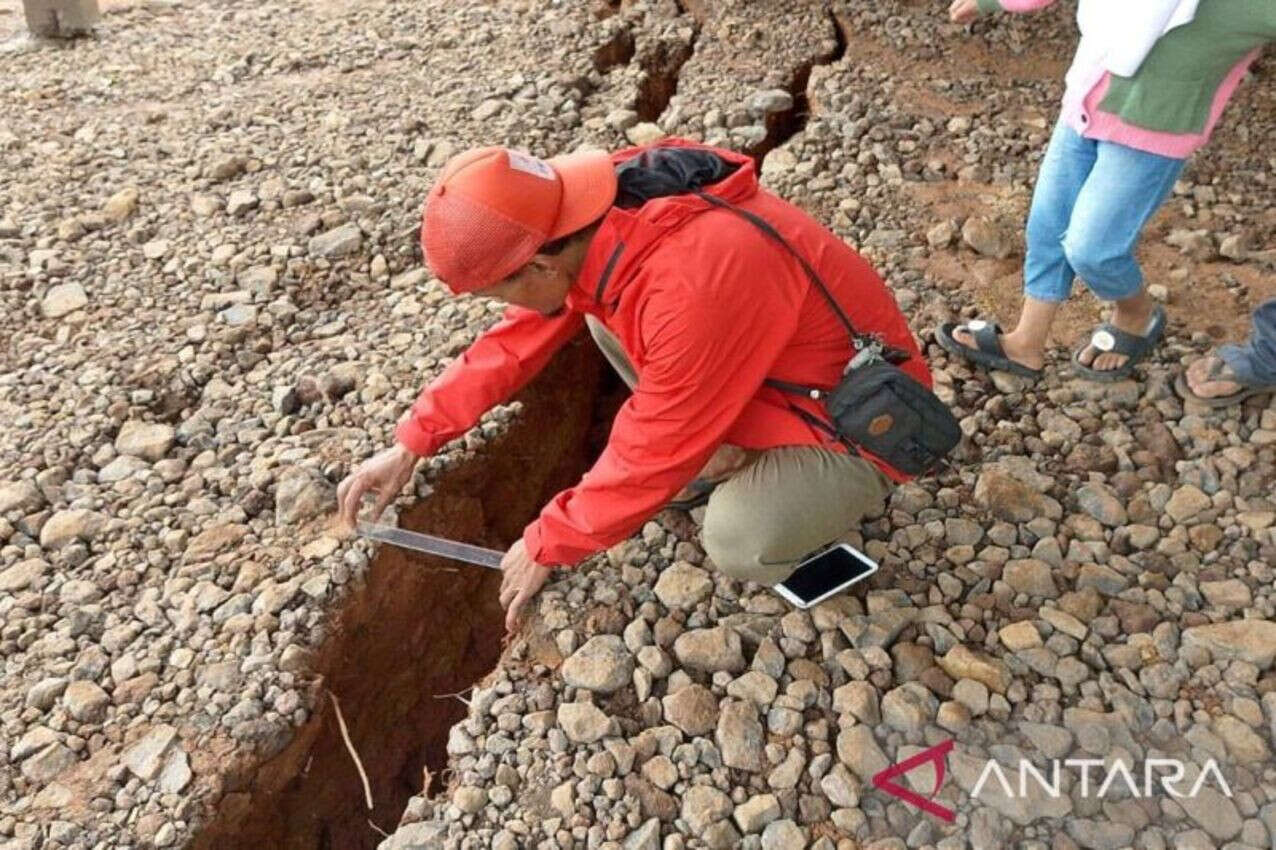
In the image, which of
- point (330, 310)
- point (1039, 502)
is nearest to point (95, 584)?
point (330, 310)

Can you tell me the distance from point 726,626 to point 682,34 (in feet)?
9.35

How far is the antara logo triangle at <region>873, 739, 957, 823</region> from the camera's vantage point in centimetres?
200

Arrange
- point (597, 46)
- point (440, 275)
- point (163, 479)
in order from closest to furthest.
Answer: point (440, 275) < point (163, 479) < point (597, 46)

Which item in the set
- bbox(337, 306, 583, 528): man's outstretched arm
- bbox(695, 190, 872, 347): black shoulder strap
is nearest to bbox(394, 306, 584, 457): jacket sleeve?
bbox(337, 306, 583, 528): man's outstretched arm

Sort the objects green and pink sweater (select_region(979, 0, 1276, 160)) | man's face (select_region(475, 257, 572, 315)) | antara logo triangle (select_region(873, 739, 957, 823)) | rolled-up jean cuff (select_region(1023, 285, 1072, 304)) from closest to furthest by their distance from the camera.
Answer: man's face (select_region(475, 257, 572, 315)) → antara logo triangle (select_region(873, 739, 957, 823)) → green and pink sweater (select_region(979, 0, 1276, 160)) → rolled-up jean cuff (select_region(1023, 285, 1072, 304))

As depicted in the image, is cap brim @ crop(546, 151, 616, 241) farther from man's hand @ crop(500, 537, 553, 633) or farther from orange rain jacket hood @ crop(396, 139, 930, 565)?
man's hand @ crop(500, 537, 553, 633)

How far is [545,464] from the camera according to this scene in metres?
3.04

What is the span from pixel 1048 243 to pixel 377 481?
1705mm

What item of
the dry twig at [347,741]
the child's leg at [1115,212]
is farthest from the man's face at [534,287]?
the child's leg at [1115,212]

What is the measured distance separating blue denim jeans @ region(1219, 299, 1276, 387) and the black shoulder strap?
1.14m

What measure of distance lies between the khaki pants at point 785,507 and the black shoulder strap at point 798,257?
26cm

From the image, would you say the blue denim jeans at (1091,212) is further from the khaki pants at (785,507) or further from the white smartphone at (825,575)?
the white smartphone at (825,575)

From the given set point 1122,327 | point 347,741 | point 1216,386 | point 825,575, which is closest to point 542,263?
point 825,575

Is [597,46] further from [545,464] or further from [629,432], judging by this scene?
[629,432]
